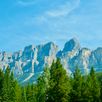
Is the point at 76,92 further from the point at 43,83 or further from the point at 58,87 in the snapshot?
the point at 43,83

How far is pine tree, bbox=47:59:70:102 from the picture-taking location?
69312mm

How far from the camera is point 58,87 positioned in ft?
228

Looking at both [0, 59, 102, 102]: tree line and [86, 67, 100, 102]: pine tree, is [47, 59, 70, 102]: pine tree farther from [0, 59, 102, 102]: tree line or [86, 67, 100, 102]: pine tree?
[86, 67, 100, 102]: pine tree

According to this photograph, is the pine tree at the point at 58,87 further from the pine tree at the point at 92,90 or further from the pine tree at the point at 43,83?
the pine tree at the point at 43,83

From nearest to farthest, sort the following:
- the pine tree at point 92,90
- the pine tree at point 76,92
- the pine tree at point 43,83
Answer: the pine tree at point 76,92 < the pine tree at point 92,90 < the pine tree at point 43,83

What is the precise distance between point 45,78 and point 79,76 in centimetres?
2546

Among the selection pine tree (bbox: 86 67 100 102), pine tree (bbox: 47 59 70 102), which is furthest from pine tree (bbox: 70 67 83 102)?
pine tree (bbox: 47 59 70 102)

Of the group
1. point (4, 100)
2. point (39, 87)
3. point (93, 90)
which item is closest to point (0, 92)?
point (4, 100)

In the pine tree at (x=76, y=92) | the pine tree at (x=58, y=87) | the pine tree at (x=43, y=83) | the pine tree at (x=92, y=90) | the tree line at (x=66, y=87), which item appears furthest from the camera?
the pine tree at (x=43, y=83)

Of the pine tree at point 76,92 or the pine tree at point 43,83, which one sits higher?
the pine tree at point 43,83

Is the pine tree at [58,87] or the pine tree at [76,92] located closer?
the pine tree at [58,87]

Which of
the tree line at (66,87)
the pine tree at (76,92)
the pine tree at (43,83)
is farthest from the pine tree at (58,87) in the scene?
the pine tree at (43,83)

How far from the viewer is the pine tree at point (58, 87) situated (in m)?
69.3

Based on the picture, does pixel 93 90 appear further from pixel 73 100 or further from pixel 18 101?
pixel 18 101
